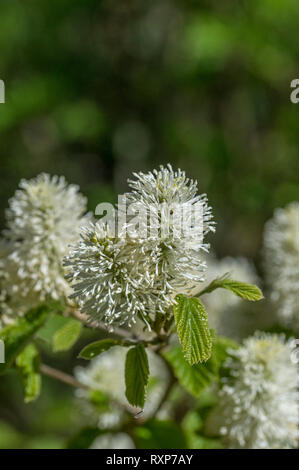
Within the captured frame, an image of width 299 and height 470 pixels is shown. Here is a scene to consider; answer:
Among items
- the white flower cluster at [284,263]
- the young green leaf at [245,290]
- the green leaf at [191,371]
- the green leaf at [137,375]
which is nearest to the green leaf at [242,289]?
the young green leaf at [245,290]

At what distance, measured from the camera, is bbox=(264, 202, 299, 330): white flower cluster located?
1.36 m

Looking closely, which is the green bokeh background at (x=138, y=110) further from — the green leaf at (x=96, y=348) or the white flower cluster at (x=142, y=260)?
the white flower cluster at (x=142, y=260)

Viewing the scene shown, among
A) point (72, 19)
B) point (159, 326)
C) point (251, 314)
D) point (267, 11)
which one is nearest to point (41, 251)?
point (159, 326)

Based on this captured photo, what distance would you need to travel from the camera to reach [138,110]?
142 inches

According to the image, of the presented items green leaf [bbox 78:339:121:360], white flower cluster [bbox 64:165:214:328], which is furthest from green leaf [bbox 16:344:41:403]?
white flower cluster [bbox 64:165:214:328]

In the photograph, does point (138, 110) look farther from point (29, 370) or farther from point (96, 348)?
point (96, 348)

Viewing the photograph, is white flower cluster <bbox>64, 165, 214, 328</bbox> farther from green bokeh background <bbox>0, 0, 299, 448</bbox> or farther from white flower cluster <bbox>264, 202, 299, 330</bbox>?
green bokeh background <bbox>0, 0, 299, 448</bbox>

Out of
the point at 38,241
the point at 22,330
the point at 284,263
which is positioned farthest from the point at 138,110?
the point at 22,330

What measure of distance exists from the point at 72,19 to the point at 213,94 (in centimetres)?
103

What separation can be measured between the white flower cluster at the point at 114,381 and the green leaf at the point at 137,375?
20.2 inches

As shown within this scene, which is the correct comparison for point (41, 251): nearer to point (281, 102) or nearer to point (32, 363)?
point (32, 363)

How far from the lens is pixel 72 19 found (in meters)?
3.66

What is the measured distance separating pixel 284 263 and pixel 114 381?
54 cm

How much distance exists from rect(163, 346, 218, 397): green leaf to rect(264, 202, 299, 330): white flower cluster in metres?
0.30
